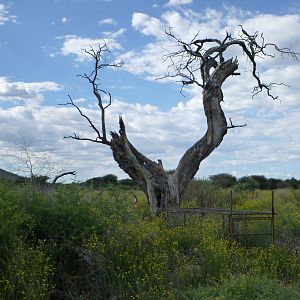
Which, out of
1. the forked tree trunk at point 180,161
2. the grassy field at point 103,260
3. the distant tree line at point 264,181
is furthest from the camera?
the distant tree line at point 264,181

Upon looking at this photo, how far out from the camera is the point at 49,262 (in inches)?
366

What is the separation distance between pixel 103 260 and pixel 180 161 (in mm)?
11457

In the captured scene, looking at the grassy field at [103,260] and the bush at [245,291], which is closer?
the bush at [245,291]

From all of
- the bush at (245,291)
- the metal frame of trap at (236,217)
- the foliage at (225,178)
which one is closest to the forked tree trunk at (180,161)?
the metal frame of trap at (236,217)

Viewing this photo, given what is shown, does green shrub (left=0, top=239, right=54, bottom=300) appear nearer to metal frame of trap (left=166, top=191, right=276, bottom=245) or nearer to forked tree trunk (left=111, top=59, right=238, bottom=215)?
metal frame of trap (left=166, top=191, right=276, bottom=245)

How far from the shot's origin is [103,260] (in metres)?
9.22

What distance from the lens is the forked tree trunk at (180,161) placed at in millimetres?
19484

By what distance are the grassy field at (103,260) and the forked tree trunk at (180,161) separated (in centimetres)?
780

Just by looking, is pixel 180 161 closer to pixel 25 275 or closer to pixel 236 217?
pixel 236 217

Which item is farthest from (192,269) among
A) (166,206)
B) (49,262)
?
(166,206)

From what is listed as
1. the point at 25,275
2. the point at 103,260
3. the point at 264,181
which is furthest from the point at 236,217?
the point at 264,181

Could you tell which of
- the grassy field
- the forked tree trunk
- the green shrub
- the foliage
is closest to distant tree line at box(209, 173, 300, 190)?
the foliage

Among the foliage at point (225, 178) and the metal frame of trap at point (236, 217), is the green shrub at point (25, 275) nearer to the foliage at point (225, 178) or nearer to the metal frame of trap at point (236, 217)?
the metal frame of trap at point (236, 217)

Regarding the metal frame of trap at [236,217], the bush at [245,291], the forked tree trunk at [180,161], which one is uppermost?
the forked tree trunk at [180,161]
